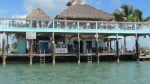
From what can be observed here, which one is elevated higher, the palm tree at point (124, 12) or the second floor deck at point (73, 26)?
the palm tree at point (124, 12)

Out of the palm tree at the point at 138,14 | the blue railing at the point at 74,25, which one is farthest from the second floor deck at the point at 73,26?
the palm tree at the point at 138,14

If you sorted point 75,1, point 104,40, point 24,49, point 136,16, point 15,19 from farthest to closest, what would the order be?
point 136,16 → point 75,1 → point 104,40 → point 24,49 → point 15,19

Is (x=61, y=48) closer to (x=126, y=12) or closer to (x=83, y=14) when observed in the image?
(x=83, y=14)

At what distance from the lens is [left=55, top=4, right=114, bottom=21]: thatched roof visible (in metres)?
37.3

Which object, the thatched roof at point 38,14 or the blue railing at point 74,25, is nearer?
the blue railing at point 74,25

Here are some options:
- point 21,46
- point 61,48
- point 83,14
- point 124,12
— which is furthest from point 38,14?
point 124,12

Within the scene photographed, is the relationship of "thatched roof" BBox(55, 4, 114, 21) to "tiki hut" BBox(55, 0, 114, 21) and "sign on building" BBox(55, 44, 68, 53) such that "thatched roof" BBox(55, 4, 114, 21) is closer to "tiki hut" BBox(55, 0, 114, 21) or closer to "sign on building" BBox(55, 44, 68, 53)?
"tiki hut" BBox(55, 0, 114, 21)

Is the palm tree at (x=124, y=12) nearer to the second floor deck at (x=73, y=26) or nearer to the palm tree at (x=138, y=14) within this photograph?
the palm tree at (x=138, y=14)

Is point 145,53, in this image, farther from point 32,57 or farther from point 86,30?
point 32,57

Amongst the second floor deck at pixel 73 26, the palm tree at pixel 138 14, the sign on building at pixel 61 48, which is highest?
the palm tree at pixel 138 14

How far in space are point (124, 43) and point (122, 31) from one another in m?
6.56

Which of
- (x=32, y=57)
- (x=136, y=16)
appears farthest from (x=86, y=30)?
(x=136, y=16)

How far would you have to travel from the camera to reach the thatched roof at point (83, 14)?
37.3 metres

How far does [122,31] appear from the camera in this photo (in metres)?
35.0
